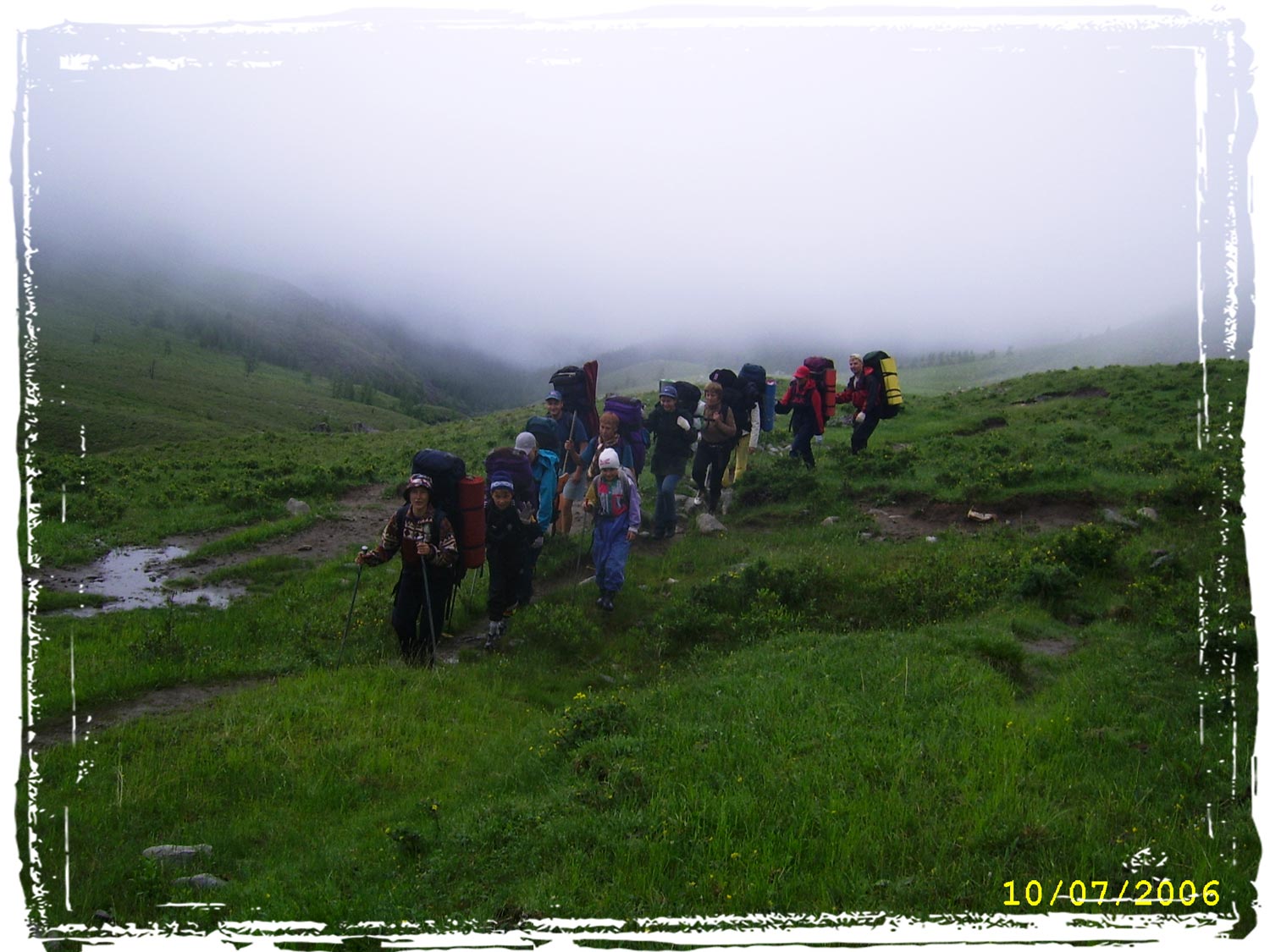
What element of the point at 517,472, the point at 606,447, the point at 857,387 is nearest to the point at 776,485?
the point at 857,387

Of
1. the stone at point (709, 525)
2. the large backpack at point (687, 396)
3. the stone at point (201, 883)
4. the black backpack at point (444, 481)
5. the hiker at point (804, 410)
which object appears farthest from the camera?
the hiker at point (804, 410)

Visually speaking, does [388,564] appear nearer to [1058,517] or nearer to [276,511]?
[276,511]

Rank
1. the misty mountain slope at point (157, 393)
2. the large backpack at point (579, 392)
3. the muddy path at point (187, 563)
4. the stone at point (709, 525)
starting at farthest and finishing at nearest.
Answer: the misty mountain slope at point (157, 393), the stone at point (709, 525), the large backpack at point (579, 392), the muddy path at point (187, 563)

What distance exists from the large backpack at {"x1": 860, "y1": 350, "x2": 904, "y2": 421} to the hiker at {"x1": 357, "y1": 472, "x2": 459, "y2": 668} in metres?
12.1

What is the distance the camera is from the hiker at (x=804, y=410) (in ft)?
61.8

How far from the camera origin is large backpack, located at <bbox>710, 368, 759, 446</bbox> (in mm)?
17109

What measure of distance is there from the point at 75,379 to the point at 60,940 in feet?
353

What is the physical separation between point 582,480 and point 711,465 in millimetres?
3338

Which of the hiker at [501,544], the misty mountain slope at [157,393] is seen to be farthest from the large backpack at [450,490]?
the misty mountain slope at [157,393]

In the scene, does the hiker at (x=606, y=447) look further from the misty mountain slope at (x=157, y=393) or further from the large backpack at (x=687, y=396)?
the misty mountain slope at (x=157, y=393)

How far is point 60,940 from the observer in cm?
473

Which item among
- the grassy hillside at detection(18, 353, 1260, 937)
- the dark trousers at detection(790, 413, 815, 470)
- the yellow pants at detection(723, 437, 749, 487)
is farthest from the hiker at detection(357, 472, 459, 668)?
the dark trousers at detection(790, 413, 815, 470)

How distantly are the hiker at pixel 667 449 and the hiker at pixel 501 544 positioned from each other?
4656 millimetres

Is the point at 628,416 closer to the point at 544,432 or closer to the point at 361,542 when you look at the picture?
the point at 544,432
